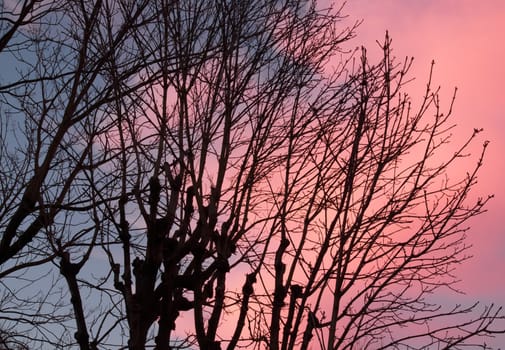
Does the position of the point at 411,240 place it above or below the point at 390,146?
below

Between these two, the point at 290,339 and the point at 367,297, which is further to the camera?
the point at 367,297

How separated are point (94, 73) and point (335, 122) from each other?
122 inches

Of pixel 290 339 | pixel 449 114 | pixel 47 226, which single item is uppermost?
pixel 449 114

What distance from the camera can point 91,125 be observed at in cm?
836

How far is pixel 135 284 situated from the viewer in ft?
18.6

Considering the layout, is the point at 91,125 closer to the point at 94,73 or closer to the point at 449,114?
the point at 94,73

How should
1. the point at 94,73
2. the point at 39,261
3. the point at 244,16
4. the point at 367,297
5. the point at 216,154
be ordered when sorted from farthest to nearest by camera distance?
1. the point at 39,261
2. the point at 94,73
3. the point at 244,16
4. the point at 216,154
5. the point at 367,297

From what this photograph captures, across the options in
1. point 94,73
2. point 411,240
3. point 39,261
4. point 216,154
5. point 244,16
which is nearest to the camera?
point 411,240

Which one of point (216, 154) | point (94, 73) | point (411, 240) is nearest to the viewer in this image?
point (411, 240)

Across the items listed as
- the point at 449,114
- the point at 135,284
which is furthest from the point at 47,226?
the point at 449,114

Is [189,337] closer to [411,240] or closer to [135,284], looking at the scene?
[135,284]

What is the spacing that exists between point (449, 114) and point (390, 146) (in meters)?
0.65

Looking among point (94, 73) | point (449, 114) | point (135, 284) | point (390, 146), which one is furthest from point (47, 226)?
point (449, 114)

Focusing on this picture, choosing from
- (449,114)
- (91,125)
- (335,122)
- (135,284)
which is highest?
(91,125)
